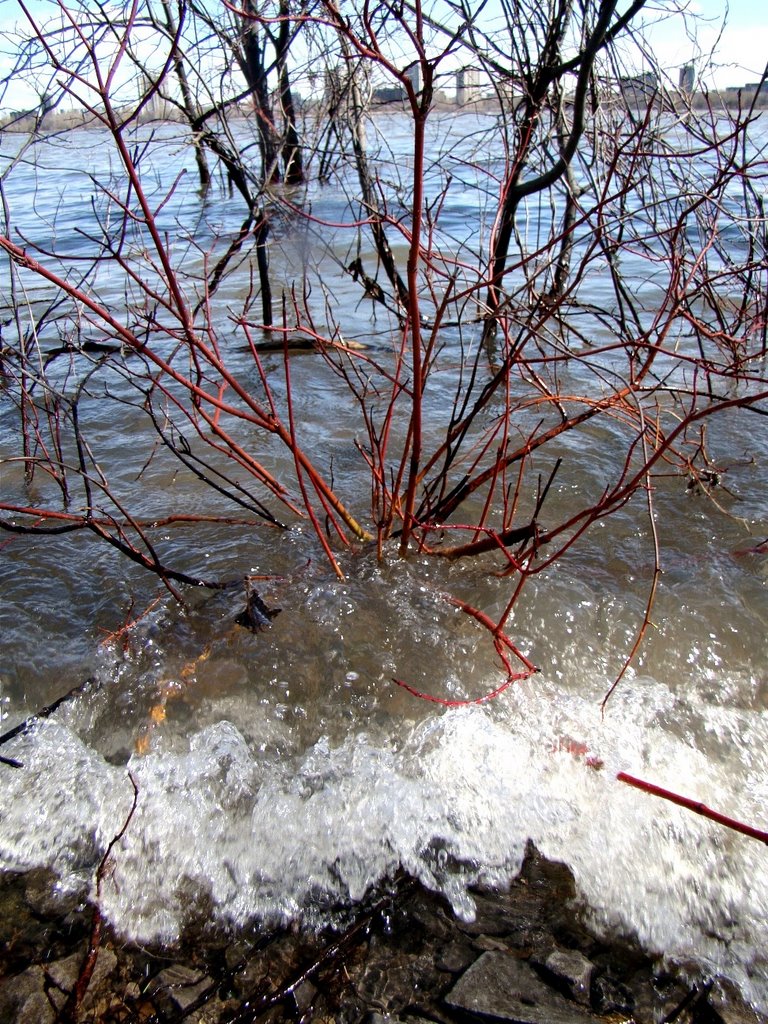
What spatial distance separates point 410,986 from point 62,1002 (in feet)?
2.40

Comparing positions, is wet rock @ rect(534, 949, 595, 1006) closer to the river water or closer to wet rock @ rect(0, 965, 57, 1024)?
the river water

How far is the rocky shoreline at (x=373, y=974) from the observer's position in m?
1.64

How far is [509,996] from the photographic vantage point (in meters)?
1.66

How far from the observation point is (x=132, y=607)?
2.64 m

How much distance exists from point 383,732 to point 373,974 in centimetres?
69

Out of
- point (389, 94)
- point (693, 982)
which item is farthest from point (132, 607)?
point (389, 94)

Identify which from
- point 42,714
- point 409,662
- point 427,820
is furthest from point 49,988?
point 409,662

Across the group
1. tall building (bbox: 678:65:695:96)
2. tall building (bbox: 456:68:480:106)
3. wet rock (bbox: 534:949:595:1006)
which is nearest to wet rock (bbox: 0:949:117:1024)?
wet rock (bbox: 534:949:595:1006)

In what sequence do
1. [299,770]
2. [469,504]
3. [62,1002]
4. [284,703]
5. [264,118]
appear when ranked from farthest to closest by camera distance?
1. [264,118]
2. [469,504]
3. [284,703]
4. [299,770]
5. [62,1002]

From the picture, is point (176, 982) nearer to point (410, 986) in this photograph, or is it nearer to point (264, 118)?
point (410, 986)

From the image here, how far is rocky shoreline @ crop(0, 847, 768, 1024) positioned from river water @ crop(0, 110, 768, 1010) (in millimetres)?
66

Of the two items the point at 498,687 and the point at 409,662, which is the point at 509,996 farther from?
the point at 409,662

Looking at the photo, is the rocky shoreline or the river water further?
the river water

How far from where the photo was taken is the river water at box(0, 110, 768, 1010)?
6.37ft
